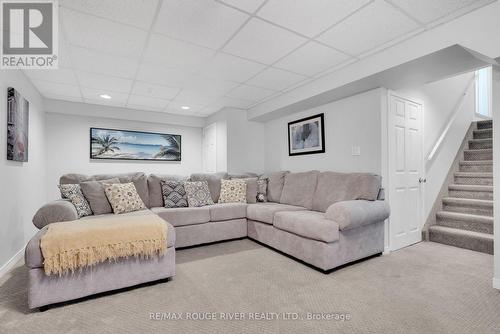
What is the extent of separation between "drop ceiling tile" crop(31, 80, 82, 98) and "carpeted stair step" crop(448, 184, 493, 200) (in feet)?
20.1

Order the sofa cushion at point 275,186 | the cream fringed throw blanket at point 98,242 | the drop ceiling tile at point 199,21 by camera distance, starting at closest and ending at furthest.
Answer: the cream fringed throw blanket at point 98,242, the drop ceiling tile at point 199,21, the sofa cushion at point 275,186

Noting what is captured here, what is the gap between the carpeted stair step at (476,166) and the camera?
3.91 metres

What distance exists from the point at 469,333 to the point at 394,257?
1413 millimetres

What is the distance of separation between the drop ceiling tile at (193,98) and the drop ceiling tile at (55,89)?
1.53 metres

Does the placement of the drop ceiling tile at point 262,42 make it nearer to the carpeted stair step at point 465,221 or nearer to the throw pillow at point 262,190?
the throw pillow at point 262,190

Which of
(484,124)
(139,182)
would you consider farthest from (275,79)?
(484,124)

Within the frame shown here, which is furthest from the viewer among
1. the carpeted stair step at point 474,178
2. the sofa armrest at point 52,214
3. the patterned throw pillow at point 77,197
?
the carpeted stair step at point 474,178

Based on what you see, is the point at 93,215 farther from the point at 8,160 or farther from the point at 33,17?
the point at 33,17

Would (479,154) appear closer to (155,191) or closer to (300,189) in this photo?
(300,189)

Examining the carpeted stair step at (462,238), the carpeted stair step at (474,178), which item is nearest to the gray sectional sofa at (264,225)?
the carpeted stair step at (462,238)

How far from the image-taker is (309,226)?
257 centimetres

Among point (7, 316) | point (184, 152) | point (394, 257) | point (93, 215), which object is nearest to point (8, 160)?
point (93, 215)

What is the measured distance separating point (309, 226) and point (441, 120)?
3.16m

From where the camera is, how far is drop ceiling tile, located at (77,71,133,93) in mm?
3258
